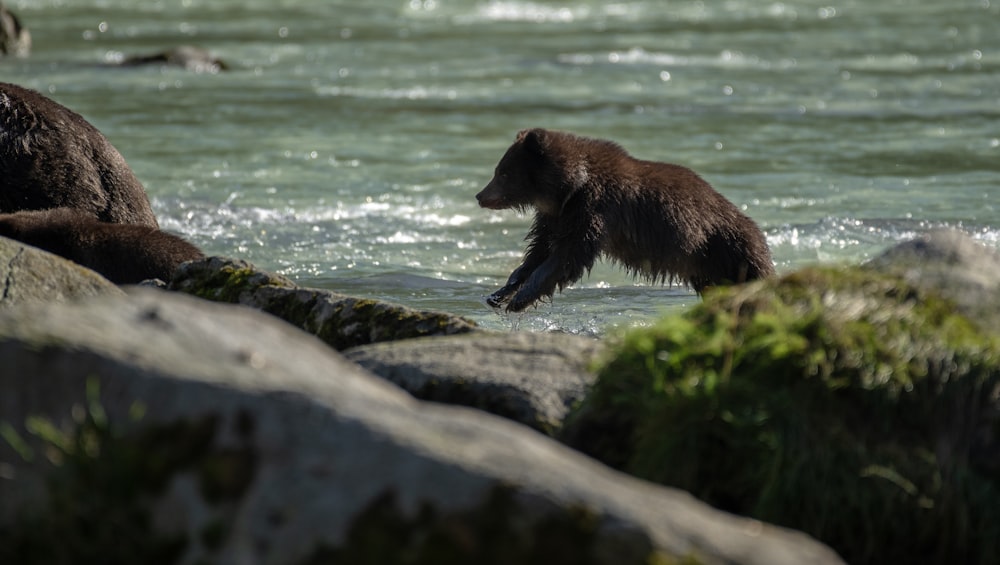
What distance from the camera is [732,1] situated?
103 ft

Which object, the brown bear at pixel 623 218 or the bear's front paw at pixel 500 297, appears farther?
the bear's front paw at pixel 500 297

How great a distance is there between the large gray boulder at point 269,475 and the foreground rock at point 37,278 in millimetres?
2101

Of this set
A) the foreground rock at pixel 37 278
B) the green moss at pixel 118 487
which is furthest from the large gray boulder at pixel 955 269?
the foreground rock at pixel 37 278

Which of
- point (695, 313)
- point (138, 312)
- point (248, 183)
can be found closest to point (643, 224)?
point (695, 313)

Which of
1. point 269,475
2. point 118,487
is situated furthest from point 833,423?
point 118,487

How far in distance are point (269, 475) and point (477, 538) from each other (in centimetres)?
50

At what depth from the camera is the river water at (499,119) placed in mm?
12242

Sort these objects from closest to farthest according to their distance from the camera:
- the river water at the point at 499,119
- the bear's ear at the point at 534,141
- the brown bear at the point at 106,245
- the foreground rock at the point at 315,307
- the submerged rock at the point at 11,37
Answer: the foreground rock at the point at 315,307 → the brown bear at the point at 106,245 → the bear's ear at the point at 534,141 → the river water at the point at 499,119 → the submerged rock at the point at 11,37

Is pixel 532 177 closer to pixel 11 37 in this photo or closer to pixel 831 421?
pixel 831 421

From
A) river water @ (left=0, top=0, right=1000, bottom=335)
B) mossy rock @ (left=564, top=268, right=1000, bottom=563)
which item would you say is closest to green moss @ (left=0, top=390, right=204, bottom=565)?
mossy rock @ (left=564, top=268, right=1000, bottom=563)

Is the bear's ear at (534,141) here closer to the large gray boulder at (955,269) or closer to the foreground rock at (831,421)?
the large gray boulder at (955,269)

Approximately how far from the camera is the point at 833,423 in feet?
15.0

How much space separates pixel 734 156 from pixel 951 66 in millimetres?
7146

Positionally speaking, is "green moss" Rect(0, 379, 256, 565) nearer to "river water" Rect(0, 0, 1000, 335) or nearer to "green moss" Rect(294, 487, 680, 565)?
"green moss" Rect(294, 487, 680, 565)
